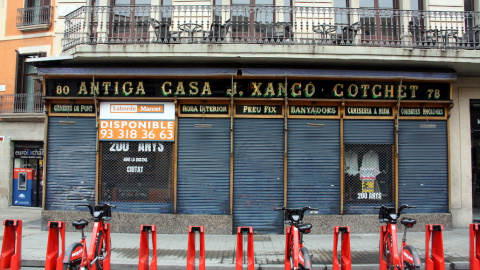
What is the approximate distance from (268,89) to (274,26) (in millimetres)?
1817

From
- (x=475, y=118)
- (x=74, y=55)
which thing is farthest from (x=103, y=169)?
(x=475, y=118)

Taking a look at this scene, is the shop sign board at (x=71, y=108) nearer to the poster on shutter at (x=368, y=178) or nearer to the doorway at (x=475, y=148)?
the poster on shutter at (x=368, y=178)

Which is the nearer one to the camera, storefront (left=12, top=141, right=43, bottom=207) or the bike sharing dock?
the bike sharing dock

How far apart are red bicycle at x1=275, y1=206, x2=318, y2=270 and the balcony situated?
13415 mm

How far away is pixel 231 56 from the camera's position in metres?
9.26

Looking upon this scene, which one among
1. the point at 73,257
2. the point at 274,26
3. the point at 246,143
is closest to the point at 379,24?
the point at 274,26

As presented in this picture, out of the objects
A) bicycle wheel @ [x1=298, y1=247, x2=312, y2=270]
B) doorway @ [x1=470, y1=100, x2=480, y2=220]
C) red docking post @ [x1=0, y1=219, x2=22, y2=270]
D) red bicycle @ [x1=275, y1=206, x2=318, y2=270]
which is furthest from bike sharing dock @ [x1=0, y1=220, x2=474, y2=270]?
doorway @ [x1=470, y1=100, x2=480, y2=220]

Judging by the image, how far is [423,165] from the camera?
10.1m

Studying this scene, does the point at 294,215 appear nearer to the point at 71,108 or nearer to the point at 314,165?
the point at 314,165

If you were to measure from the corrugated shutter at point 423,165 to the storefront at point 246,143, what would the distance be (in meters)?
0.03

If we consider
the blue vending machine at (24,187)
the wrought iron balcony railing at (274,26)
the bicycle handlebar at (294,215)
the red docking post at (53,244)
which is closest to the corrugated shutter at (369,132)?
the wrought iron balcony railing at (274,26)

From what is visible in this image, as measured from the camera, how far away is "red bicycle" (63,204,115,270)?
5398 millimetres

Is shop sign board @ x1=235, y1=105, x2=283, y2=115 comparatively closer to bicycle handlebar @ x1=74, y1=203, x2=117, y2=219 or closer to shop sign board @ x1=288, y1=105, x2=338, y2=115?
shop sign board @ x1=288, y1=105, x2=338, y2=115

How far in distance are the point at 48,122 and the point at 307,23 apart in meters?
8.05
